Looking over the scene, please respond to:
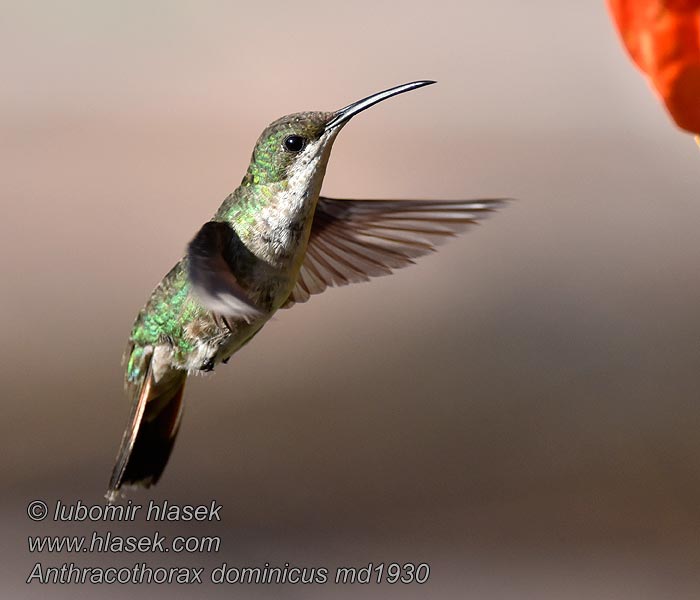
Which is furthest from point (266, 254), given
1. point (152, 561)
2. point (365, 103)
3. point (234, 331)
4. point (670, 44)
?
point (152, 561)

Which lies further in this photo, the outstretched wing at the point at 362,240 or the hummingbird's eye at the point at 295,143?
the outstretched wing at the point at 362,240

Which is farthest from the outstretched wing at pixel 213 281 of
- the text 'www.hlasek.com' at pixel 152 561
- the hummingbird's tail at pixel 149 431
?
the text 'www.hlasek.com' at pixel 152 561

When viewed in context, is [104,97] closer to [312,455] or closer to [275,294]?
[312,455]

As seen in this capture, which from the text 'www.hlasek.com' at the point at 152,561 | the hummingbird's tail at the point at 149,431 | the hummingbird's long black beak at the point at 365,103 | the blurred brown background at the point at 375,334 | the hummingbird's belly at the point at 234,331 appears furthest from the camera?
the blurred brown background at the point at 375,334

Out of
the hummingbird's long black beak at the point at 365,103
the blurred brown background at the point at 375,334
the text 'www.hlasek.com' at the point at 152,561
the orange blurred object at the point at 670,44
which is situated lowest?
the text 'www.hlasek.com' at the point at 152,561

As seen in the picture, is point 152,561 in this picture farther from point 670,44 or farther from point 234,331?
point 670,44

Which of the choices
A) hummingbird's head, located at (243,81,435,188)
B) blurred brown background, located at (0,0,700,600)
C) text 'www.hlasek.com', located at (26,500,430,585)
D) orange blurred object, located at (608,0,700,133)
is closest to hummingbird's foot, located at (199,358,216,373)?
hummingbird's head, located at (243,81,435,188)

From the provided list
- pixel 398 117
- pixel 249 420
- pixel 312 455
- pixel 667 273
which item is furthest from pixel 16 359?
pixel 667 273

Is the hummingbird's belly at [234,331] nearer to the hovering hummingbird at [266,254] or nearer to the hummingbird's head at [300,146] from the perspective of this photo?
the hovering hummingbird at [266,254]
